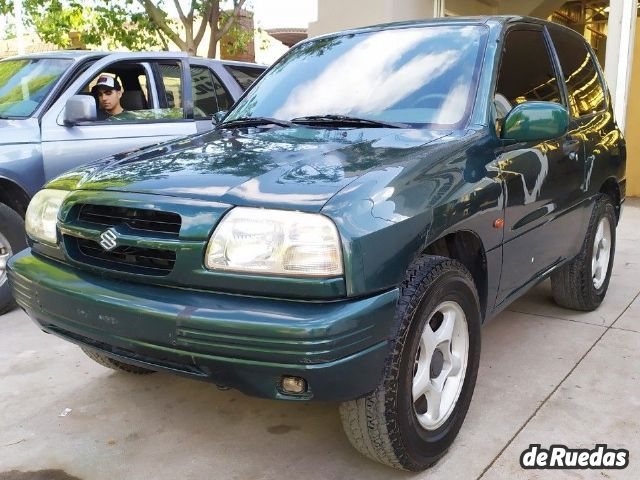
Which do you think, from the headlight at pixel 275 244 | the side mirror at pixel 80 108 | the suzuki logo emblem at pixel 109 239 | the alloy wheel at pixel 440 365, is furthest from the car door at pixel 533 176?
the side mirror at pixel 80 108

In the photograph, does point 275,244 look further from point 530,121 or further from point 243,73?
point 243,73

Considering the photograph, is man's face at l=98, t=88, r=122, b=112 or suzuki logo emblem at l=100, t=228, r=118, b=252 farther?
man's face at l=98, t=88, r=122, b=112

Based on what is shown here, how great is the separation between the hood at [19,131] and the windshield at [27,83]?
0.12 metres

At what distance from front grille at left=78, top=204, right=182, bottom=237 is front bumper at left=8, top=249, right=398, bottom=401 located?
0.66 feet

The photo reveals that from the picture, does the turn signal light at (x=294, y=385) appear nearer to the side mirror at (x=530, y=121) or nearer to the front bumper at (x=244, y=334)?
the front bumper at (x=244, y=334)

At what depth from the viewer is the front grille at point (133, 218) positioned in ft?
7.15

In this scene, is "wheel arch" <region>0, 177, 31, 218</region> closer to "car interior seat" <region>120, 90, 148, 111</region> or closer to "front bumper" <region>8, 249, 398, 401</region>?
"car interior seat" <region>120, 90, 148, 111</region>

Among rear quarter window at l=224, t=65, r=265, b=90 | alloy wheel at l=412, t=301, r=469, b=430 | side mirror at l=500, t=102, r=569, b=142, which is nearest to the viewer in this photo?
alloy wheel at l=412, t=301, r=469, b=430

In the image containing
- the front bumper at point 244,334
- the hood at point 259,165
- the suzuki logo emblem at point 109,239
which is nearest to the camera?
the front bumper at point 244,334

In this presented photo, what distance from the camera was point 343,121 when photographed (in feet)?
9.58

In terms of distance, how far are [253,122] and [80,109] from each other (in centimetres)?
182

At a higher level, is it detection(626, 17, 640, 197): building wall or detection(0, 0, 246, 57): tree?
detection(0, 0, 246, 57): tree

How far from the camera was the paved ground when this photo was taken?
2559 millimetres

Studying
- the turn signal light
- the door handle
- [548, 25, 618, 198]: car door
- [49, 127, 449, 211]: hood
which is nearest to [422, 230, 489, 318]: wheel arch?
[49, 127, 449, 211]: hood
